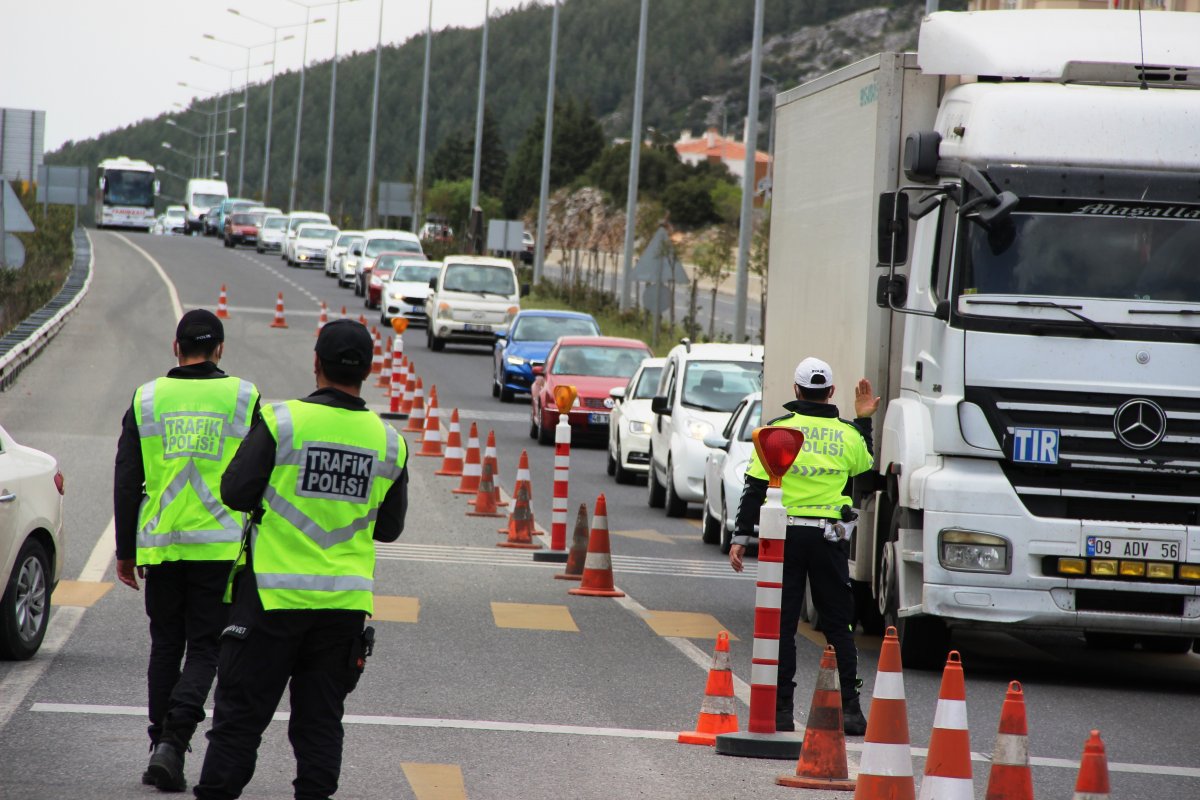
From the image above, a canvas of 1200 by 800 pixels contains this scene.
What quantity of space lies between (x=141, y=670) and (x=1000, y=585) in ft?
15.7

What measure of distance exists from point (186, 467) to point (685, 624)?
6.26 m

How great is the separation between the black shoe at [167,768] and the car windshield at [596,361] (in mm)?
19971

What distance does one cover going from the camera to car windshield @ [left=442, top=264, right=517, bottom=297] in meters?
41.1

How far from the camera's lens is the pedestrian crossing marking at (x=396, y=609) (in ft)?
42.9

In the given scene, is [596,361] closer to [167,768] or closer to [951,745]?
[167,768]

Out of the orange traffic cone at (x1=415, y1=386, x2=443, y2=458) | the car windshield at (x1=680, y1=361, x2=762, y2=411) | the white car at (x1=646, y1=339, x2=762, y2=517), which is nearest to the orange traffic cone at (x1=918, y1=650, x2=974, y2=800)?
the white car at (x1=646, y1=339, x2=762, y2=517)

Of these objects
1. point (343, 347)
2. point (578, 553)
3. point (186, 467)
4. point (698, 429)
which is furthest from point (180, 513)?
point (698, 429)

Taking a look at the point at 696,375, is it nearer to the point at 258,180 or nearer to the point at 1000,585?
the point at 1000,585

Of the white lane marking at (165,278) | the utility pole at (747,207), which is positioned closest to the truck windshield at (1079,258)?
the utility pole at (747,207)

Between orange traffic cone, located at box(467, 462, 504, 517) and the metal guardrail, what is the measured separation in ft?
41.3

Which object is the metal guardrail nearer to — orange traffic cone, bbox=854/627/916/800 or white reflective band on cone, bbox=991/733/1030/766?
orange traffic cone, bbox=854/627/916/800

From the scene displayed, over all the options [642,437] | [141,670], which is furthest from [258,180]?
[141,670]

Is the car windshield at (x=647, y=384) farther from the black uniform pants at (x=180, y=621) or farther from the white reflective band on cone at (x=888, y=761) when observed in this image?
the white reflective band on cone at (x=888, y=761)

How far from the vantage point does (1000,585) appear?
11172mm
